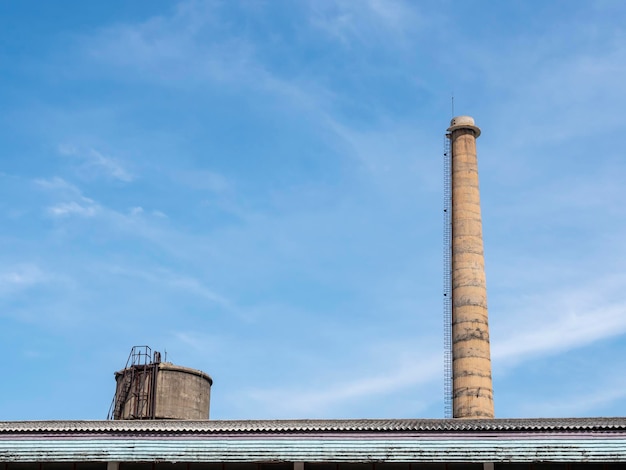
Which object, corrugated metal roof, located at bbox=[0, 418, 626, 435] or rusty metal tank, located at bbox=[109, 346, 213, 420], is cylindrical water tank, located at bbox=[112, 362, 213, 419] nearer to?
rusty metal tank, located at bbox=[109, 346, 213, 420]

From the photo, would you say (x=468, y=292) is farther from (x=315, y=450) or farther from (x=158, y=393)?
(x=315, y=450)

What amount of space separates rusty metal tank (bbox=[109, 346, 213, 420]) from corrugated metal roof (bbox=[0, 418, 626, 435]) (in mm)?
14454

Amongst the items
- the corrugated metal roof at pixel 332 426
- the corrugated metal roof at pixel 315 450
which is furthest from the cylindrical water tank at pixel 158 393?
the corrugated metal roof at pixel 315 450

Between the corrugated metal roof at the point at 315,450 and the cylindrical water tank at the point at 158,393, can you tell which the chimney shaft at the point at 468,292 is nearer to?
the cylindrical water tank at the point at 158,393

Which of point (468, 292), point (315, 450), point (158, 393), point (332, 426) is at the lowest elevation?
point (315, 450)

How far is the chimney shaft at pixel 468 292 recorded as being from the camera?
42.5 meters

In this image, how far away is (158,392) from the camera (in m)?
39.2

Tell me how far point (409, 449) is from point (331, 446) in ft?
6.44

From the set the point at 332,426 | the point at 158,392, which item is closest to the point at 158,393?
the point at 158,392

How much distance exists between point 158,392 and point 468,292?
15.8 metres

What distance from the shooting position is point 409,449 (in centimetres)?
2241

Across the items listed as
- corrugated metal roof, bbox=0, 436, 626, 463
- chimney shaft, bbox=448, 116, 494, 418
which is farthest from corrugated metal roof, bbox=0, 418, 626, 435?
chimney shaft, bbox=448, 116, 494, 418

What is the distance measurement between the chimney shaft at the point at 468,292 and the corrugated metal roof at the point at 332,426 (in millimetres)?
18784

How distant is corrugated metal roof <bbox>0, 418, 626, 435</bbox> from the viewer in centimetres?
2214
